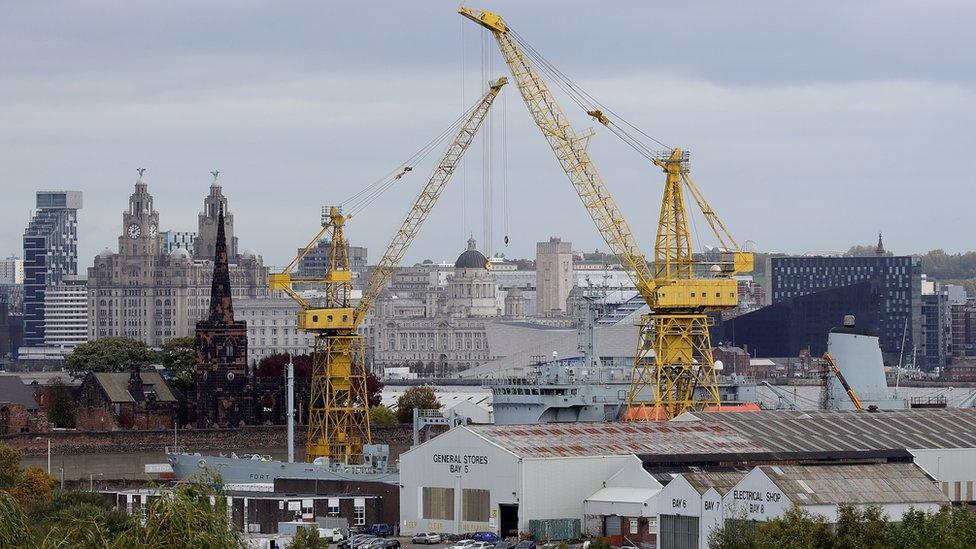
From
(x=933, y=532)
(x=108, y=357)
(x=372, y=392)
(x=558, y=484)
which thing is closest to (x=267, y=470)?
(x=558, y=484)

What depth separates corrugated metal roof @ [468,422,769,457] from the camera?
224 ft

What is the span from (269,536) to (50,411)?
60335 mm

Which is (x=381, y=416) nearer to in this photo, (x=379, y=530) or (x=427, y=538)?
(x=379, y=530)

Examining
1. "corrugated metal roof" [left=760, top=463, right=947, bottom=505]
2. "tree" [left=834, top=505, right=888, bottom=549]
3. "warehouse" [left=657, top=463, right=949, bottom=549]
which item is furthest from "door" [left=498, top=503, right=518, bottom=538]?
"tree" [left=834, top=505, right=888, bottom=549]

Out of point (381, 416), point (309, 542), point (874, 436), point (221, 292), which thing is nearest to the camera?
point (309, 542)

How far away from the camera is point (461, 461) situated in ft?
222

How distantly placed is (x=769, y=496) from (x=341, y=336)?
44.1 meters

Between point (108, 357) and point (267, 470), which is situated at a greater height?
point (108, 357)

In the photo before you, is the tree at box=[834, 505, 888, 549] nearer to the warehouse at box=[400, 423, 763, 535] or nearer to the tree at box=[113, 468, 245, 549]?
the warehouse at box=[400, 423, 763, 535]

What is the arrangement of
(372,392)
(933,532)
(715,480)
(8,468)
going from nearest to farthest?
(933,532)
(715,480)
(8,468)
(372,392)

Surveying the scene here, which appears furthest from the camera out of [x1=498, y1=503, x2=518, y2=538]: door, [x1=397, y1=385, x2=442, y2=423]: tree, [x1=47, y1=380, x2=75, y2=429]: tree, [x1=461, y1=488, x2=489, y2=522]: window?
[x1=397, y1=385, x2=442, y2=423]: tree

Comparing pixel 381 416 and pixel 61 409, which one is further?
pixel 381 416

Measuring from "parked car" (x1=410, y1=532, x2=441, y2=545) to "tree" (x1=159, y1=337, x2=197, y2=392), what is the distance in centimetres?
6219

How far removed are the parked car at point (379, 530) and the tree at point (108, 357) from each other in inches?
2906
